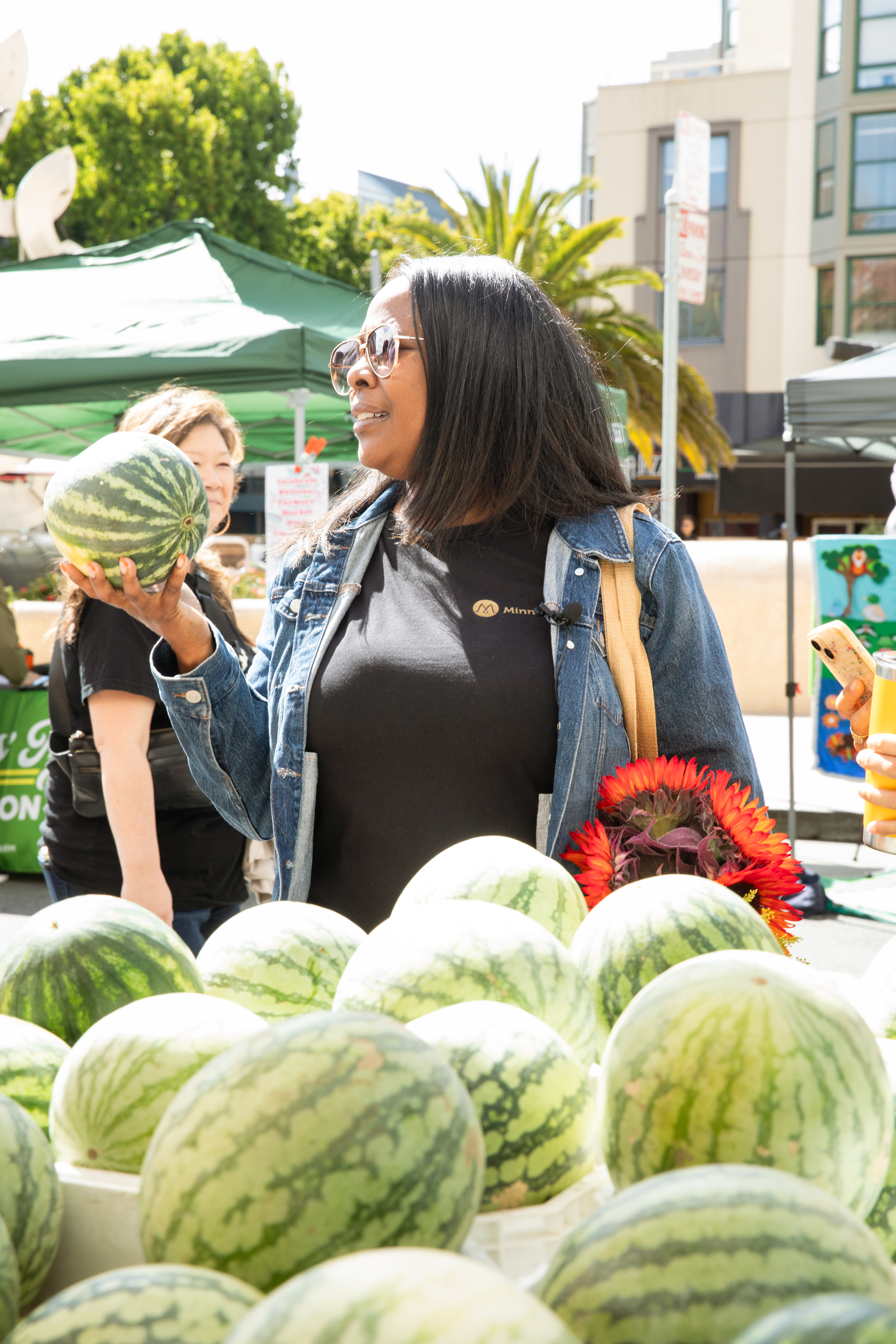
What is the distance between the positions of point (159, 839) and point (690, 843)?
6.65ft

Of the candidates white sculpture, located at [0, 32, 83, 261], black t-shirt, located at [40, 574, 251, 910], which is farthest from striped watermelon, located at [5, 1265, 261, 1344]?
white sculpture, located at [0, 32, 83, 261]

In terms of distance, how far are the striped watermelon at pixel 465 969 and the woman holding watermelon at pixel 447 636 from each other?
2.95ft

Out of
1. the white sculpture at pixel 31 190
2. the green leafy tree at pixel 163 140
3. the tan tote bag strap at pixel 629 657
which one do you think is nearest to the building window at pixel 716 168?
the green leafy tree at pixel 163 140

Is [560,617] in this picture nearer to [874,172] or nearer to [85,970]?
[85,970]

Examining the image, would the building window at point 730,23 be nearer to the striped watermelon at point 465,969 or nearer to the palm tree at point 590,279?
the palm tree at point 590,279

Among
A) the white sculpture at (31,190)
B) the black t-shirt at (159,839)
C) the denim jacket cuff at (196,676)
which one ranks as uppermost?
the white sculpture at (31,190)

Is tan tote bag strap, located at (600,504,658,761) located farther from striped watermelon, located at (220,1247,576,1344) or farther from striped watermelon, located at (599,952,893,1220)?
striped watermelon, located at (220,1247,576,1344)

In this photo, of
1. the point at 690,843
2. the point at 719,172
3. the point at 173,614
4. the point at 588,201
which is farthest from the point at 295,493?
the point at 588,201

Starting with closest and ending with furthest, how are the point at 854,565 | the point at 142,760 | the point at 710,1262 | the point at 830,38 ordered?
the point at 710,1262 < the point at 142,760 < the point at 854,565 < the point at 830,38

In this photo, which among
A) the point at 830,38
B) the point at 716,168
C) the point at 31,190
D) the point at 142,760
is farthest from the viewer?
the point at 716,168

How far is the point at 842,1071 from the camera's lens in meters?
0.88

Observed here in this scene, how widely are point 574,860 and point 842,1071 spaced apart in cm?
73

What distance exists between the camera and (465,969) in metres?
1.10

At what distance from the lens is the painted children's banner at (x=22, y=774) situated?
21.9 ft
